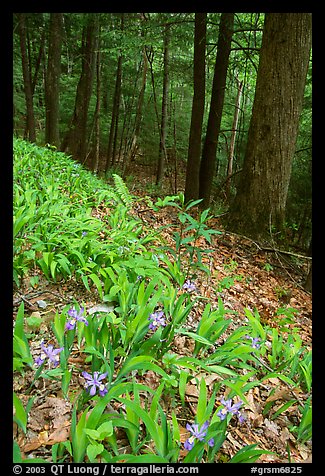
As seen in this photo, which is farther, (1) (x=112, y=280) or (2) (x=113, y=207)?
(2) (x=113, y=207)

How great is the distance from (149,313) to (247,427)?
79cm

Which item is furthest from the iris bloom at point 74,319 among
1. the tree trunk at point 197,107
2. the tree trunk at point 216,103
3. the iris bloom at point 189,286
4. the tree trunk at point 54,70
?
the tree trunk at point 54,70

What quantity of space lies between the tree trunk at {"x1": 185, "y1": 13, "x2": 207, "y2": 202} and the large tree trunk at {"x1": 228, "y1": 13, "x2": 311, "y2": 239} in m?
1.56

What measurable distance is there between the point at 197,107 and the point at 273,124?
6.57 feet

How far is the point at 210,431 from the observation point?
1405 millimetres

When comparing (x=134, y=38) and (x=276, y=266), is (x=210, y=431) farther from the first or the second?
(x=134, y=38)

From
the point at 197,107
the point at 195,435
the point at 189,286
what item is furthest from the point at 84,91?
the point at 195,435

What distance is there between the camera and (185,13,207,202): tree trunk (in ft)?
18.9

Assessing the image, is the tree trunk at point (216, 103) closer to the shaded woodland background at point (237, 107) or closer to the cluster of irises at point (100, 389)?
the shaded woodland background at point (237, 107)

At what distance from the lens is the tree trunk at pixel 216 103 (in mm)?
5801

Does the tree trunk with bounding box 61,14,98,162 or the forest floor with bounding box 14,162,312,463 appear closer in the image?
the forest floor with bounding box 14,162,312,463

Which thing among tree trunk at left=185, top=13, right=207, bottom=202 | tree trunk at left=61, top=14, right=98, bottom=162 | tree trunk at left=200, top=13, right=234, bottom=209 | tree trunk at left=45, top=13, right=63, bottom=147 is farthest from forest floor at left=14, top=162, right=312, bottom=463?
tree trunk at left=61, top=14, right=98, bottom=162

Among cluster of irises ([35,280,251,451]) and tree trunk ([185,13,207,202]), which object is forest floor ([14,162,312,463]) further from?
tree trunk ([185,13,207,202])
